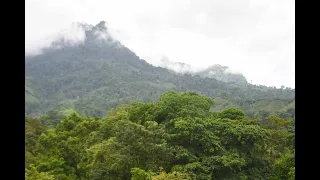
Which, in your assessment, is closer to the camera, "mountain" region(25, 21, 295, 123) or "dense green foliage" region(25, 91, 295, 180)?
"dense green foliage" region(25, 91, 295, 180)

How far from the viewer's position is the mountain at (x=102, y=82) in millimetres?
91000

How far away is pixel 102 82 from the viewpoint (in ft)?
407

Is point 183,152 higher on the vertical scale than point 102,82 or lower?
lower

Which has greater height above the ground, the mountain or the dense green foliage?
the mountain

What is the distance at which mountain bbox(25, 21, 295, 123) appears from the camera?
91.0 m

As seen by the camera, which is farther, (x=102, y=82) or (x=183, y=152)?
(x=102, y=82)
